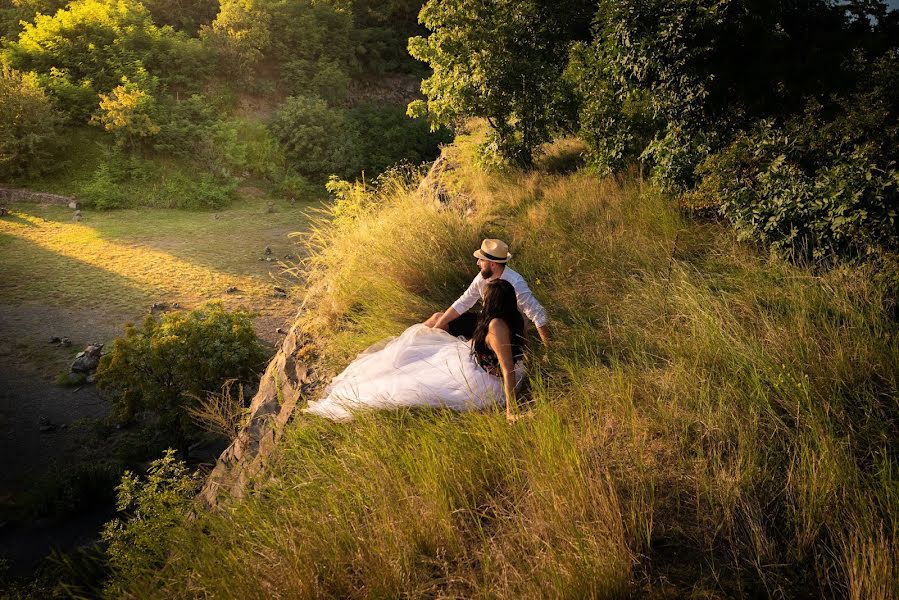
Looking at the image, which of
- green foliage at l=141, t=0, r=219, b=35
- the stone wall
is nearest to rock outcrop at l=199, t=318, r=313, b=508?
the stone wall

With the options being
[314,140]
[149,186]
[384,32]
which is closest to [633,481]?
[149,186]

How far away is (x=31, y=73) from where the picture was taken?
1714 centimetres

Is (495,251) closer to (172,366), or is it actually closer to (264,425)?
(264,425)

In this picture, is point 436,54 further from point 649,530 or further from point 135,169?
point 135,169

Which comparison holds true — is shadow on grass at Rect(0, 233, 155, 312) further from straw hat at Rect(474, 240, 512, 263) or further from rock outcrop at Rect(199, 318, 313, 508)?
straw hat at Rect(474, 240, 512, 263)

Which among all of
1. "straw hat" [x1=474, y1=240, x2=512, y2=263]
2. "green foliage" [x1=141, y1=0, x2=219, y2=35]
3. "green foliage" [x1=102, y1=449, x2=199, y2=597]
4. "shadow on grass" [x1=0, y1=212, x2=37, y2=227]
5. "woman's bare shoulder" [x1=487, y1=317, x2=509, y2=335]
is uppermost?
"green foliage" [x1=141, y1=0, x2=219, y2=35]

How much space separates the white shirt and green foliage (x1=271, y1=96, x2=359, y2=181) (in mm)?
18849

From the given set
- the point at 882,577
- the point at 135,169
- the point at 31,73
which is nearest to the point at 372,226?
the point at 882,577

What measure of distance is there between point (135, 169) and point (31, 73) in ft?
15.3

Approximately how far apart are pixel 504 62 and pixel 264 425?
273 inches

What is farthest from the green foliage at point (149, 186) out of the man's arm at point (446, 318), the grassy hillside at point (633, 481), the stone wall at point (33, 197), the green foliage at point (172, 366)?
the grassy hillside at point (633, 481)

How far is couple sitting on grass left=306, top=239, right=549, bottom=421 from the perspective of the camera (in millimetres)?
3309

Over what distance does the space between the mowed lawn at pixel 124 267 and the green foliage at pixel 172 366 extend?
6.18ft

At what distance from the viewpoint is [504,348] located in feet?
11.1
